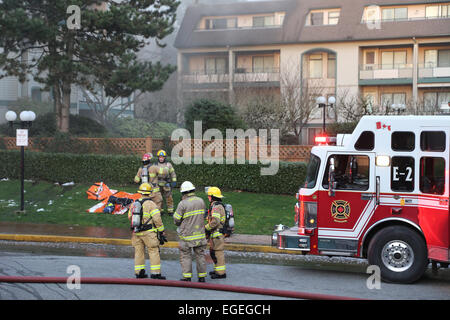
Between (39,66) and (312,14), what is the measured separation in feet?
78.2

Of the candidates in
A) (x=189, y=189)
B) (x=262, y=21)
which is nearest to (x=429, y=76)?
(x=262, y=21)

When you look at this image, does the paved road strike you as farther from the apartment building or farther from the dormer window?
the dormer window

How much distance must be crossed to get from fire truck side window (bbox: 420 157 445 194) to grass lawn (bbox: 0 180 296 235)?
219 inches

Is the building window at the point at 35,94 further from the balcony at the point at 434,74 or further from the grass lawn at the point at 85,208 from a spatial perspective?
the balcony at the point at 434,74

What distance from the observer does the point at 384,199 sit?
8.95m

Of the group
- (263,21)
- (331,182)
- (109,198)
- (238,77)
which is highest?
(263,21)

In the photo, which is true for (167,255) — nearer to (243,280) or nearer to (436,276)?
(243,280)

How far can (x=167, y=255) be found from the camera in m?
11.5

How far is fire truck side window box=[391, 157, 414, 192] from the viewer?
29.2 feet

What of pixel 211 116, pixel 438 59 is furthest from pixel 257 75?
pixel 211 116

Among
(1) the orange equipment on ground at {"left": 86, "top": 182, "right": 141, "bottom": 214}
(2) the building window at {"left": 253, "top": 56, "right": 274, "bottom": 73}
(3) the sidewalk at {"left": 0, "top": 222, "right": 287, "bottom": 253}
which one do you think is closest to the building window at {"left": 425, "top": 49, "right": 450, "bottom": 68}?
(2) the building window at {"left": 253, "top": 56, "right": 274, "bottom": 73}

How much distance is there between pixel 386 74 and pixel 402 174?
28858 millimetres

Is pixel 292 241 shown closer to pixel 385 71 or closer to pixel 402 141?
pixel 402 141

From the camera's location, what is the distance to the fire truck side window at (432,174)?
28.7ft
